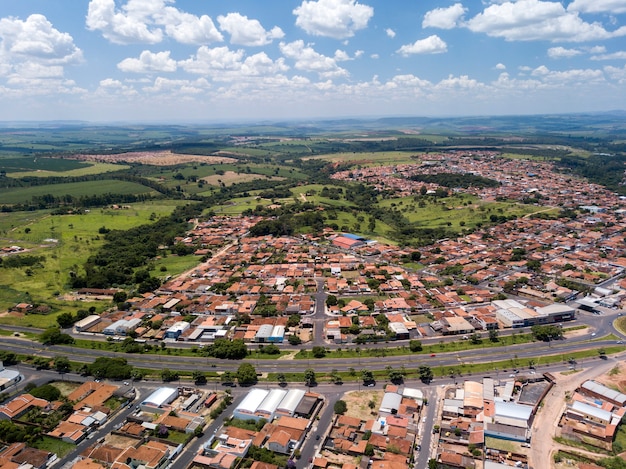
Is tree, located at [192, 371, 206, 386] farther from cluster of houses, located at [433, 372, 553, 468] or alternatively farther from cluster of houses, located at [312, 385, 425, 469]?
cluster of houses, located at [433, 372, 553, 468]

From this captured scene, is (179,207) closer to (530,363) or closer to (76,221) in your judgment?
(76,221)

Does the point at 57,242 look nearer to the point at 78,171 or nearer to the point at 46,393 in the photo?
the point at 46,393

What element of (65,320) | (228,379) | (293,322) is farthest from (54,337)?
(293,322)

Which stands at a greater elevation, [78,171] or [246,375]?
[78,171]

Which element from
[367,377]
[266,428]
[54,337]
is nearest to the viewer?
[266,428]

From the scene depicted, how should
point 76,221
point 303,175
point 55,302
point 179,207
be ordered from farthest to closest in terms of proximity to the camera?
point 303,175
point 179,207
point 76,221
point 55,302

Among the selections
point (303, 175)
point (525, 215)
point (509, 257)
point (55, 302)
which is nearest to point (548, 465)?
point (509, 257)
